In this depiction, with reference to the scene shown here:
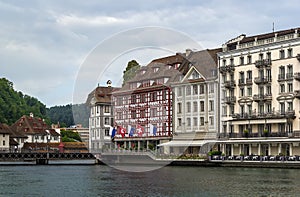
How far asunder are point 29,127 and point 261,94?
267 feet

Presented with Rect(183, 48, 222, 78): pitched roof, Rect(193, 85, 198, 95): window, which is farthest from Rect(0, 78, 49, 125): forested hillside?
Rect(193, 85, 198, 95): window

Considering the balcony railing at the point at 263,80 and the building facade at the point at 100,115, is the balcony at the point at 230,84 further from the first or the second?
the building facade at the point at 100,115

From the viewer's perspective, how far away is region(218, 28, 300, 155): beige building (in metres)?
83.9

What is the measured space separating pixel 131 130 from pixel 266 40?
3059 centimetres

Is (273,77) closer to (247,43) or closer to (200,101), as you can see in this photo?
(247,43)

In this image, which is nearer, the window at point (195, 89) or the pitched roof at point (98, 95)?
the pitched roof at point (98, 95)

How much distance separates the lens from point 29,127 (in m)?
157

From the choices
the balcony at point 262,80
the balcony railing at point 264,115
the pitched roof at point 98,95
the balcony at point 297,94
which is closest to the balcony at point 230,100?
the balcony railing at point 264,115

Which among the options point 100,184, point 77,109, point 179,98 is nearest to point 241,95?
point 179,98

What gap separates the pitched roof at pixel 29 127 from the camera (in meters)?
154

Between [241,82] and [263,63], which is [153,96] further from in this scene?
[263,63]

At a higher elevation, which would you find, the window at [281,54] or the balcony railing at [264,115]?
the window at [281,54]

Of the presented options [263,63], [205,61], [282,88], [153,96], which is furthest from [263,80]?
[153,96]

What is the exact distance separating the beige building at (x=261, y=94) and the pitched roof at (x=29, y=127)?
228ft
